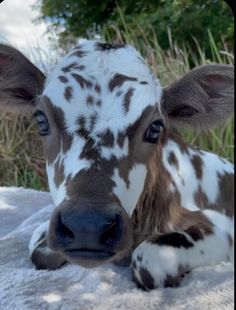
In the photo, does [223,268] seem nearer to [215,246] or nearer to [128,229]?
[215,246]

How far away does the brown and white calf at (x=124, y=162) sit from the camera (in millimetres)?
1848

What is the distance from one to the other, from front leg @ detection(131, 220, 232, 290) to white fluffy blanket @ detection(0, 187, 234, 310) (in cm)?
4

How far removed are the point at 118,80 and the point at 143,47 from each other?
328cm

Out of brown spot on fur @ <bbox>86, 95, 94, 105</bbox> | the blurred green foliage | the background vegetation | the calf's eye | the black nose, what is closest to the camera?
the black nose

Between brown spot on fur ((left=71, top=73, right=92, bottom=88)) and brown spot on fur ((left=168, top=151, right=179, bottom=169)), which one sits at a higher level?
Result: brown spot on fur ((left=71, top=73, right=92, bottom=88))

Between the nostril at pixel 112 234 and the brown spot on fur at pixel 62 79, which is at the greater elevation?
the brown spot on fur at pixel 62 79

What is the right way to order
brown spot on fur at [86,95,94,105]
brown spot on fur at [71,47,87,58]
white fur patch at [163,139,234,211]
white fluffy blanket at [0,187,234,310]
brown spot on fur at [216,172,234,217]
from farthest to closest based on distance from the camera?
brown spot on fur at [216,172,234,217] < white fur patch at [163,139,234,211] < brown spot on fur at [71,47,87,58] < brown spot on fur at [86,95,94,105] < white fluffy blanket at [0,187,234,310]

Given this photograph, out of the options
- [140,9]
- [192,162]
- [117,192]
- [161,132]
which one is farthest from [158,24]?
[117,192]

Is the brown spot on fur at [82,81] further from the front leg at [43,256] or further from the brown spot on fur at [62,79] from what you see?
the front leg at [43,256]

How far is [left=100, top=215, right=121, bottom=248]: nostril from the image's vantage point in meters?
1.80

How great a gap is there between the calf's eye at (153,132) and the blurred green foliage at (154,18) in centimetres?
284

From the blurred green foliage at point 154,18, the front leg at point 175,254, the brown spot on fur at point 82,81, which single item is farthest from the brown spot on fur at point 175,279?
the blurred green foliage at point 154,18

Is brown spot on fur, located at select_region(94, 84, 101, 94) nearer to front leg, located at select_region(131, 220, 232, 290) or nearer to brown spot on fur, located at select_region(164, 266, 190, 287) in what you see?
front leg, located at select_region(131, 220, 232, 290)

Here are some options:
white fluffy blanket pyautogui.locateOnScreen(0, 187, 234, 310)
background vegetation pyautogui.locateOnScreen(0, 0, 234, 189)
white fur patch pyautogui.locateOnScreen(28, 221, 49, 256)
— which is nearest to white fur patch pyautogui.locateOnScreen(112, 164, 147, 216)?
white fluffy blanket pyautogui.locateOnScreen(0, 187, 234, 310)
